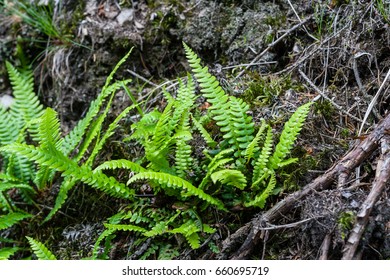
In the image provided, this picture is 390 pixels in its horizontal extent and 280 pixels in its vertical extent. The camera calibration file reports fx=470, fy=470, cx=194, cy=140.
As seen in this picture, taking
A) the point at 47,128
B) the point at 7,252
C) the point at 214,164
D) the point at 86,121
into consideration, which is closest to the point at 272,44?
the point at 214,164

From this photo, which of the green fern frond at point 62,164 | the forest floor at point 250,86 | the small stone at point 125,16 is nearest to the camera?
the forest floor at point 250,86

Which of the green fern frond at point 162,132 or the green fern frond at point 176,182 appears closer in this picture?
the green fern frond at point 176,182

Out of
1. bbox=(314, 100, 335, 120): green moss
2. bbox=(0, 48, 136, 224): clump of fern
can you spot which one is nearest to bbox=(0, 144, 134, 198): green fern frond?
bbox=(0, 48, 136, 224): clump of fern

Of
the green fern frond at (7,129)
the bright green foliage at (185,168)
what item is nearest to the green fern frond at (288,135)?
the bright green foliage at (185,168)

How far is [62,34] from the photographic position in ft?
13.2

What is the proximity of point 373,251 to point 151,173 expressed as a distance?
1217 mm

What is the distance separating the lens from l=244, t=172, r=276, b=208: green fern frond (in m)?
2.62

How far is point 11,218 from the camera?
10.4 feet

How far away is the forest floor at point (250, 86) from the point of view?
8.36 ft

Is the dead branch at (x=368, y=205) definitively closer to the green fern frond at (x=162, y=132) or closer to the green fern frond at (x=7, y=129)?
the green fern frond at (x=162, y=132)

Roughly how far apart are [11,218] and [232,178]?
5.12ft

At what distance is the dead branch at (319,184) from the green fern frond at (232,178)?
8.8 inches
